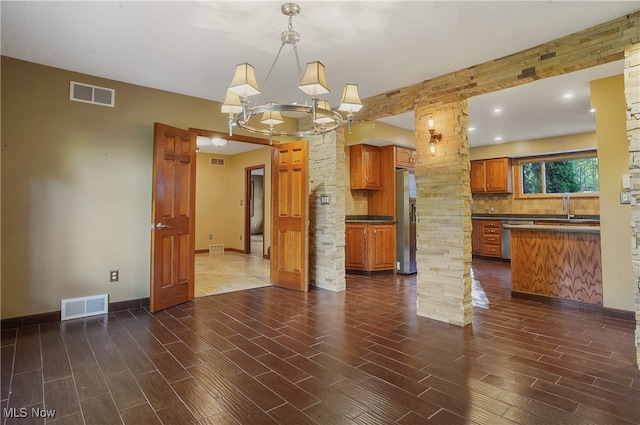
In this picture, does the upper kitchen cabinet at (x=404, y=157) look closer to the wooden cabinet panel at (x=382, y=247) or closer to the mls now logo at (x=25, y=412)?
the wooden cabinet panel at (x=382, y=247)

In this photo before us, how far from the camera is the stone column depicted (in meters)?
3.32

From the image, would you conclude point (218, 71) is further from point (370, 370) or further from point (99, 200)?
point (370, 370)

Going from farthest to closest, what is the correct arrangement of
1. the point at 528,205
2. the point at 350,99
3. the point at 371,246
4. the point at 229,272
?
1. the point at 528,205
2. the point at 229,272
3. the point at 371,246
4. the point at 350,99

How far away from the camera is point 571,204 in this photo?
22.2 feet

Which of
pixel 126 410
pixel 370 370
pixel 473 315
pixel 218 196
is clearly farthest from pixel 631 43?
pixel 218 196

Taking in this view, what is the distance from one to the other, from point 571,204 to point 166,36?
785 cm

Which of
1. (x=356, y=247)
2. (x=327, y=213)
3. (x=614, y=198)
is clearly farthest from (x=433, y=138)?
(x=356, y=247)

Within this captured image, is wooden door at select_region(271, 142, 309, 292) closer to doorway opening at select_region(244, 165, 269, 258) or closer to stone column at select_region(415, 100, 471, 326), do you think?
stone column at select_region(415, 100, 471, 326)

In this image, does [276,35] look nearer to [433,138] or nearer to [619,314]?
[433,138]

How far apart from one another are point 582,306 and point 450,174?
2.36m

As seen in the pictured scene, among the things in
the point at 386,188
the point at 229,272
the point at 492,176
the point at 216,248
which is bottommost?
the point at 229,272

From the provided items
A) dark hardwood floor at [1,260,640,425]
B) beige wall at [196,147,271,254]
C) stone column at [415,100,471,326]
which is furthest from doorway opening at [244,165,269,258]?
stone column at [415,100,471,326]

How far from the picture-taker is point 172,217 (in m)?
3.91

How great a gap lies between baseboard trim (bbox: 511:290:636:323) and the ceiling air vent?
564 cm
